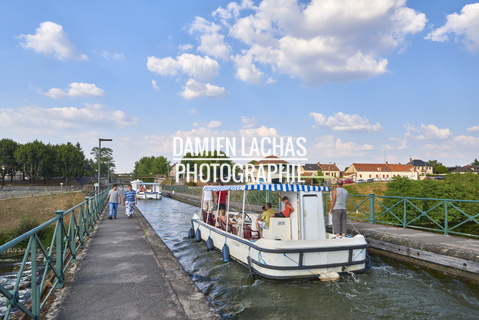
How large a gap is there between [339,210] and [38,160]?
8451cm

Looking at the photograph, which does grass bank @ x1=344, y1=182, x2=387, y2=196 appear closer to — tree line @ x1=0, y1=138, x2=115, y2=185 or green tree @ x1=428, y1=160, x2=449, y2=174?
tree line @ x1=0, y1=138, x2=115, y2=185

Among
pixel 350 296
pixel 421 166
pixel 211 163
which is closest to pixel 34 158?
pixel 211 163

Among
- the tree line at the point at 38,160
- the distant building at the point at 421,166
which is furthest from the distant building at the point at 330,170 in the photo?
the tree line at the point at 38,160

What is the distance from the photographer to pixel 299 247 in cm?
752

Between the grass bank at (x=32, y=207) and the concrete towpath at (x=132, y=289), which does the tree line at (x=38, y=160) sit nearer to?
the grass bank at (x=32, y=207)

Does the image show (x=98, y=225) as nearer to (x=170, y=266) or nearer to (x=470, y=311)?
(x=170, y=266)

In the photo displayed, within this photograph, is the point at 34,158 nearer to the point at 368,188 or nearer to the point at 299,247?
the point at 368,188

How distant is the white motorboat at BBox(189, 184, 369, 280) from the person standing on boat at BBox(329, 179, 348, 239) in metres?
1.50

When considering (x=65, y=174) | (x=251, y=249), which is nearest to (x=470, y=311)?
(x=251, y=249)

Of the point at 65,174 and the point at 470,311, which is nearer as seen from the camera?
the point at 470,311

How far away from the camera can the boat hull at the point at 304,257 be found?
7.47m

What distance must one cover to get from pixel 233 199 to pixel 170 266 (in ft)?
74.0

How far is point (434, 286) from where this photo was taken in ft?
24.3

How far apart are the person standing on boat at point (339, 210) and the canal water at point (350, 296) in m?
1.40
